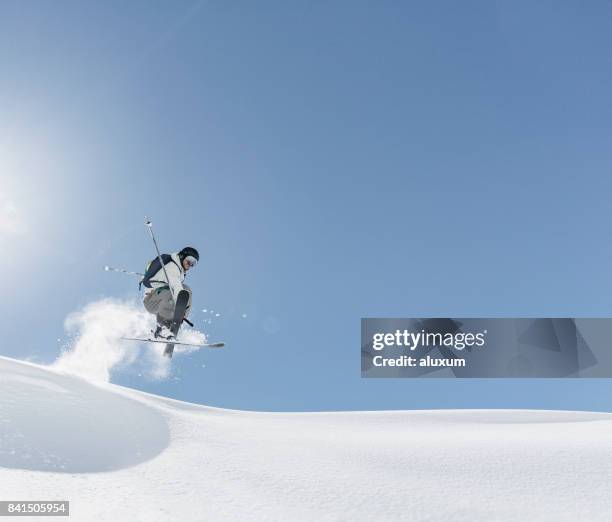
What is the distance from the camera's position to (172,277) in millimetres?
14359

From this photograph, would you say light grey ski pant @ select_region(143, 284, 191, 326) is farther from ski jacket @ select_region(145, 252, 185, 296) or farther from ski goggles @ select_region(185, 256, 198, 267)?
ski goggles @ select_region(185, 256, 198, 267)

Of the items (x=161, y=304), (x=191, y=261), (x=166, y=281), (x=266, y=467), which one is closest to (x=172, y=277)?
(x=166, y=281)

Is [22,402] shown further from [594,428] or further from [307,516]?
[594,428]

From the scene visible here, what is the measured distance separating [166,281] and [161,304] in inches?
30.9

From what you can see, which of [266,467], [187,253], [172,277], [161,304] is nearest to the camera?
[266,467]

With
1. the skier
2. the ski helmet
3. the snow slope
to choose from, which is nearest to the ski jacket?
the skier

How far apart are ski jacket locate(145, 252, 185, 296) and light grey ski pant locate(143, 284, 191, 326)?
0.51 ft

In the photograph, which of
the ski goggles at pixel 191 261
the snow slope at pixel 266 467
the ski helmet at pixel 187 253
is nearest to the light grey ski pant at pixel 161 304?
the ski goggles at pixel 191 261

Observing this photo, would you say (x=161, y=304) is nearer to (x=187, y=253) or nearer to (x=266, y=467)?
(x=187, y=253)

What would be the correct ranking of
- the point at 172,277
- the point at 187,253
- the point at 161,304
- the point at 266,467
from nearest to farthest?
1. the point at 266,467
2. the point at 172,277
3. the point at 187,253
4. the point at 161,304

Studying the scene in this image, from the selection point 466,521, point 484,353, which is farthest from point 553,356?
point 466,521

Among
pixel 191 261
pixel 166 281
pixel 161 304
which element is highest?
pixel 191 261

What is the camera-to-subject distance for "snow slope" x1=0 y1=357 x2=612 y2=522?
5953 millimetres

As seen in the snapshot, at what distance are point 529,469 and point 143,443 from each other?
5.20m
